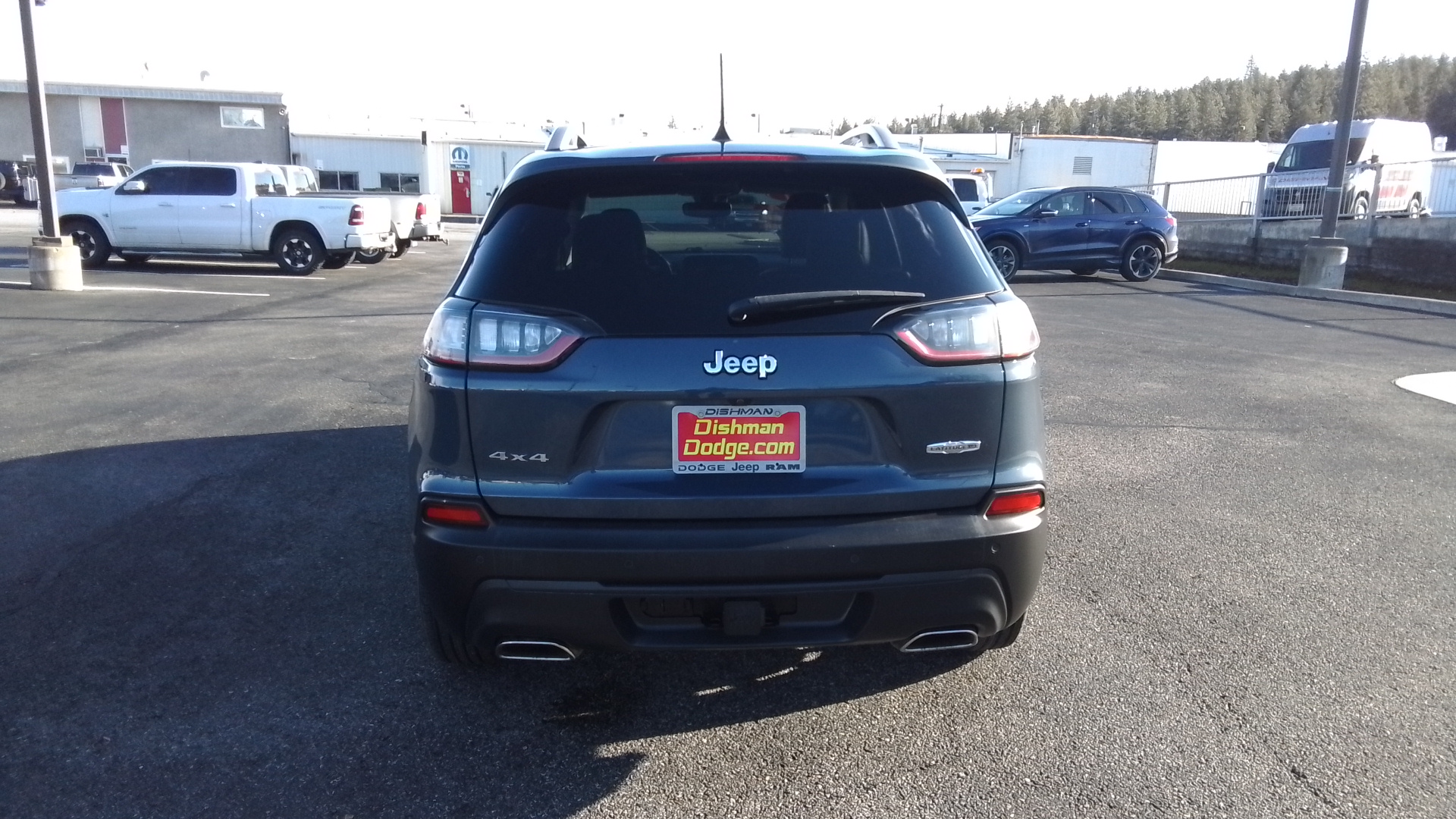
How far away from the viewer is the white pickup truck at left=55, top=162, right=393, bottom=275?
61.2 feet

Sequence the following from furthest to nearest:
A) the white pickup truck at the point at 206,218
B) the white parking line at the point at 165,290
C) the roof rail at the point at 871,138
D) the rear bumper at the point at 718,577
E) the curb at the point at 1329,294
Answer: the white pickup truck at the point at 206,218 < the white parking line at the point at 165,290 < the curb at the point at 1329,294 < the roof rail at the point at 871,138 < the rear bumper at the point at 718,577

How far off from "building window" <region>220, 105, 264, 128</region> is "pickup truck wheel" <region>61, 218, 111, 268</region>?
3036 cm

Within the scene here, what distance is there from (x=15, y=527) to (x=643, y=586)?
388 centimetres

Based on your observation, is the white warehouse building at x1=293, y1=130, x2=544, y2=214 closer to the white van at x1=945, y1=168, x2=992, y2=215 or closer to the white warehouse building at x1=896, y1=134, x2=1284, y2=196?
the white warehouse building at x1=896, y1=134, x2=1284, y2=196

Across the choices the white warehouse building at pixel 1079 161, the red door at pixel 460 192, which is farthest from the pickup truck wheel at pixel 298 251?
the white warehouse building at pixel 1079 161

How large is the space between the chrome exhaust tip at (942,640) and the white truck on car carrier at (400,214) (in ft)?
60.5

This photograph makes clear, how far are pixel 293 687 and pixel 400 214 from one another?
60.5ft

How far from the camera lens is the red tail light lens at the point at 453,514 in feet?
9.27

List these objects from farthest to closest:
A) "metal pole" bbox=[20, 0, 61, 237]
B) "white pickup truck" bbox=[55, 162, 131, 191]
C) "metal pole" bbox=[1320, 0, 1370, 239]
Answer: "white pickup truck" bbox=[55, 162, 131, 191] < "metal pole" bbox=[1320, 0, 1370, 239] < "metal pole" bbox=[20, 0, 61, 237]

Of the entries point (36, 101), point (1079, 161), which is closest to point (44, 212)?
point (36, 101)

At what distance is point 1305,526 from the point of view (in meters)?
5.18

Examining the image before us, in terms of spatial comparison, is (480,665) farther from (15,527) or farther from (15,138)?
(15,138)

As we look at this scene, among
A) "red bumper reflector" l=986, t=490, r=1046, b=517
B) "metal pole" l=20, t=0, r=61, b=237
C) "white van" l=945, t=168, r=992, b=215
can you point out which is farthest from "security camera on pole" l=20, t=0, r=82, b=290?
"white van" l=945, t=168, r=992, b=215

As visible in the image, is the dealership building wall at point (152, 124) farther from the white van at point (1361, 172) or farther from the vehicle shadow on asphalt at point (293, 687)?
the vehicle shadow on asphalt at point (293, 687)
